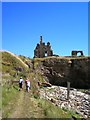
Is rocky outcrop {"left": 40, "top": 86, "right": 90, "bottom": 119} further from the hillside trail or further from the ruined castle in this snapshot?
the ruined castle

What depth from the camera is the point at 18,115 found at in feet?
63.5

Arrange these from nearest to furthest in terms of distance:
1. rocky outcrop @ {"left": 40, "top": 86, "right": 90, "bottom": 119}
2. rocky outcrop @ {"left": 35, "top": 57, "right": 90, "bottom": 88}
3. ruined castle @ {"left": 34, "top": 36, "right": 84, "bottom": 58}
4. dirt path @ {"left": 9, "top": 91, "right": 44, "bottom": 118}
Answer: dirt path @ {"left": 9, "top": 91, "right": 44, "bottom": 118} → rocky outcrop @ {"left": 40, "top": 86, "right": 90, "bottom": 119} → rocky outcrop @ {"left": 35, "top": 57, "right": 90, "bottom": 88} → ruined castle @ {"left": 34, "top": 36, "right": 84, "bottom": 58}

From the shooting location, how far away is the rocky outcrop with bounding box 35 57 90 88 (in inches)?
2488

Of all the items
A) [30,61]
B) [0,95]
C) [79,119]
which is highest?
[30,61]

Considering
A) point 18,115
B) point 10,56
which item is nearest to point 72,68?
point 10,56

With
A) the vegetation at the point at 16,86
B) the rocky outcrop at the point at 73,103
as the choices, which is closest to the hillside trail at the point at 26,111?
the vegetation at the point at 16,86

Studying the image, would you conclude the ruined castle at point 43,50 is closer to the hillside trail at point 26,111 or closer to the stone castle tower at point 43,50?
the stone castle tower at point 43,50

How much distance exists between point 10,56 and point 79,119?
36.7 meters

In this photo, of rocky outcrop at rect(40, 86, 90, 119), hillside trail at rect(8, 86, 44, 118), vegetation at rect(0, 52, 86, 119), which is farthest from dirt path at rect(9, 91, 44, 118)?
rocky outcrop at rect(40, 86, 90, 119)

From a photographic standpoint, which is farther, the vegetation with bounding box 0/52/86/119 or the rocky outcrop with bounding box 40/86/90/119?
the rocky outcrop with bounding box 40/86/90/119

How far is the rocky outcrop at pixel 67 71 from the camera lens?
63.2m

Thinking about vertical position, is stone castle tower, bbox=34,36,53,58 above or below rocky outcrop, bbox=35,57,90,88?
above

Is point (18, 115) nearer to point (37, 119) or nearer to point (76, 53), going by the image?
point (37, 119)

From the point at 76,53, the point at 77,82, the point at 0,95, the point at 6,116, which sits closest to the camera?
the point at 6,116
